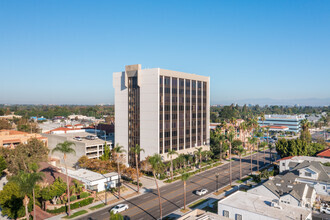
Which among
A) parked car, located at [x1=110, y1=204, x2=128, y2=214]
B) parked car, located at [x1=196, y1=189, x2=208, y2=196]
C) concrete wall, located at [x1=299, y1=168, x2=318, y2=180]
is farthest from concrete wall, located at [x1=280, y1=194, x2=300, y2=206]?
parked car, located at [x1=110, y1=204, x2=128, y2=214]

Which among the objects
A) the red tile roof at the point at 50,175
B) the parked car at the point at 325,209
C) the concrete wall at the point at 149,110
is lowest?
the parked car at the point at 325,209

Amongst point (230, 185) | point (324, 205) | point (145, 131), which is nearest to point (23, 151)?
point (145, 131)

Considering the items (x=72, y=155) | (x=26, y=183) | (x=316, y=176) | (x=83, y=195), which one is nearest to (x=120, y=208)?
(x=83, y=195)

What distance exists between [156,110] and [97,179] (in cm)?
2788

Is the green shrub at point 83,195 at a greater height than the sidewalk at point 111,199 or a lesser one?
greater

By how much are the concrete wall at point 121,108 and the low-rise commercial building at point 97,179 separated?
802 inches

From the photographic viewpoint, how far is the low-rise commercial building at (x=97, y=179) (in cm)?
6134

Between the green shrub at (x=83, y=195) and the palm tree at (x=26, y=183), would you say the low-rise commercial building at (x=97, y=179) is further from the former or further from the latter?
the palm tree at (x=26, y=183)

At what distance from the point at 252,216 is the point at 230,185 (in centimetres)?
3255

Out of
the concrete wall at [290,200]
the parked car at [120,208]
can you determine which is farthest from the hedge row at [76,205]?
the concrete wall at [290,200]

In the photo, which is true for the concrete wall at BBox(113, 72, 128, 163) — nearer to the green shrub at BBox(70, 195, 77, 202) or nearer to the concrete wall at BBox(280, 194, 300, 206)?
the green shrub at BBox(70, 195, 77, 202)

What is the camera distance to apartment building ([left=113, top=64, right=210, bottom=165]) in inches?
3123

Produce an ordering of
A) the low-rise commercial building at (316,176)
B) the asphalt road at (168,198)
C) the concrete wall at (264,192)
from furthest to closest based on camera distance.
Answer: the low-rise commercial building at (316,176) < the concrete wall at (264,192) < the asphalt road at (168,198)

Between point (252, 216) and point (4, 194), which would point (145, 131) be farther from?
point (252, 216)
